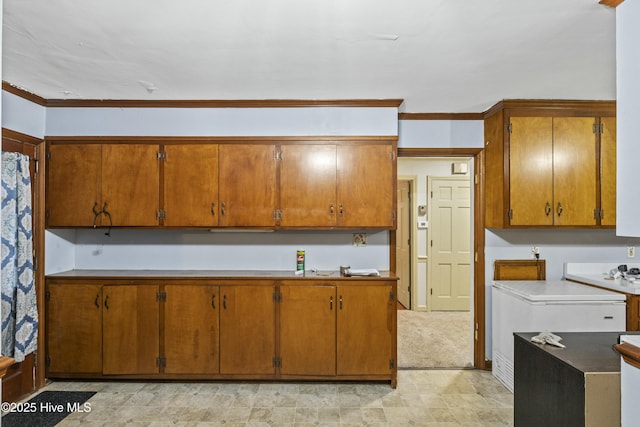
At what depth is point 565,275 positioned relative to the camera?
3.80 meters

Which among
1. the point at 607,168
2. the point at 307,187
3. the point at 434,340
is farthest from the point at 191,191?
the point at 607,168

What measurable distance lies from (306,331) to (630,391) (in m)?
2.28

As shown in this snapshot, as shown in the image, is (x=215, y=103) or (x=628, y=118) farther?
(x=215, y=103)

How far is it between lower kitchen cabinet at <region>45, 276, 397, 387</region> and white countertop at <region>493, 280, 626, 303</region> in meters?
1.10

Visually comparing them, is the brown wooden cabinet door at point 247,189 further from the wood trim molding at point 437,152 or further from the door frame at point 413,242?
the door frame at point 413,242

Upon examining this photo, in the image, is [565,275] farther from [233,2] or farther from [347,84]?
[233,2]

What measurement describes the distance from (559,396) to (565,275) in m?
2.39

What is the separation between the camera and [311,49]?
245 cm

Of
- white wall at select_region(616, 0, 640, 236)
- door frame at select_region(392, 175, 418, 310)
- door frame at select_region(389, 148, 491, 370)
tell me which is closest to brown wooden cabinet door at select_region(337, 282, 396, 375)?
door frame at select_region(389, 148, 491, 370)

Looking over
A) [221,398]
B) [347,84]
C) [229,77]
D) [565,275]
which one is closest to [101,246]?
[221,398]

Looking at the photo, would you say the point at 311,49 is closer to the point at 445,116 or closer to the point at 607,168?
the point at 445,116

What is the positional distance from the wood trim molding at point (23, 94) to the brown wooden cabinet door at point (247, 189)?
161cm

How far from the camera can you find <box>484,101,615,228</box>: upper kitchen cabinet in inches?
136

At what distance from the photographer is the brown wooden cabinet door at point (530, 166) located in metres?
3.46
